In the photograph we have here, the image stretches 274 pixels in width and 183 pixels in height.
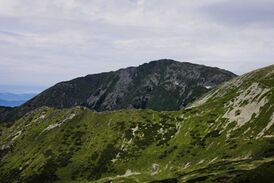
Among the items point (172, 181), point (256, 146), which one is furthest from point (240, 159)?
point (172, 181)

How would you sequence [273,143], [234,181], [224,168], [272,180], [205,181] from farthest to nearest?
[273,143], [224,168], [205,181], [234,181], [272,180]

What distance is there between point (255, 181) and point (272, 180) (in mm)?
5570

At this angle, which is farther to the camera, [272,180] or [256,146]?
[256,146]

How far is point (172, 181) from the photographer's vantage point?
16900 cm

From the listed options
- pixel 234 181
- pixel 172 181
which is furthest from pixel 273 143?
pixel 234 181

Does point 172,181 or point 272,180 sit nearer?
point 272,180

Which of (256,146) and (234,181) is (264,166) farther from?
(256,146)

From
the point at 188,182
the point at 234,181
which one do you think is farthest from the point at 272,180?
the point at 188,182

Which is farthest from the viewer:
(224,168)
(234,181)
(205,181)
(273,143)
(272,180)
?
(273,143)

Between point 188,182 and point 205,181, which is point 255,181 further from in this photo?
point 188,182

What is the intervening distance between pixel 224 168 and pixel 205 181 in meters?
25.1

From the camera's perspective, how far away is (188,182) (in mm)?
152375

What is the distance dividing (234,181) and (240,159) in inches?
2584

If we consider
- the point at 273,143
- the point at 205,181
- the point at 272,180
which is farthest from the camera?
the point at 273,143
